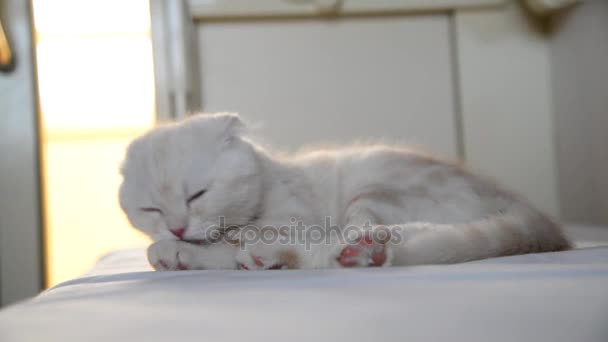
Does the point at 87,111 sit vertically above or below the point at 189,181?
above

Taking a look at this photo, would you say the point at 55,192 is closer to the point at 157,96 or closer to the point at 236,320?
the point at 157,96

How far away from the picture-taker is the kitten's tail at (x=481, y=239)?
1000 millimetres

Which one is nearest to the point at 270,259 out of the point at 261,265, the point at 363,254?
the point at 261,265

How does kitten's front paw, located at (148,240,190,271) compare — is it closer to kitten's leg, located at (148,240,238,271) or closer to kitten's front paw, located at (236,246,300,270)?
kitten's leg, located at (148,240,238,271)

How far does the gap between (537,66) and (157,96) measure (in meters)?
2.00

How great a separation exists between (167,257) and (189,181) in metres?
0.18

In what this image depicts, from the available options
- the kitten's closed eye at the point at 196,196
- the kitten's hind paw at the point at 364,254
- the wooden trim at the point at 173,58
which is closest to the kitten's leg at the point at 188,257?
the kitten's closed eye at the point at 196,196

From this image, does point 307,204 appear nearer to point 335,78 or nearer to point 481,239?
point 481,239

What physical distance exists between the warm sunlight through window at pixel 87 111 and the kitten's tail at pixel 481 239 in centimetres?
212

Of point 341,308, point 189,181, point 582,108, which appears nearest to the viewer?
point 341,308

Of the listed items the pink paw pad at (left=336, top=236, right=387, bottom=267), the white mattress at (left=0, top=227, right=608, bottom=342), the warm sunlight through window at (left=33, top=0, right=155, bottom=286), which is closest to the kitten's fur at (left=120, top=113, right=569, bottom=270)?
the pink paw pad at (left=336, top=236, right=387, bottom=267)

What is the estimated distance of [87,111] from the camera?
2838 mm

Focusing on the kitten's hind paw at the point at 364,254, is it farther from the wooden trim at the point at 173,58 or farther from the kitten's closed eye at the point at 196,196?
the wooden trim at the point at 173,58

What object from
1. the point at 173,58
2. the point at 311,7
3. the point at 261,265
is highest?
the point at 311,7
